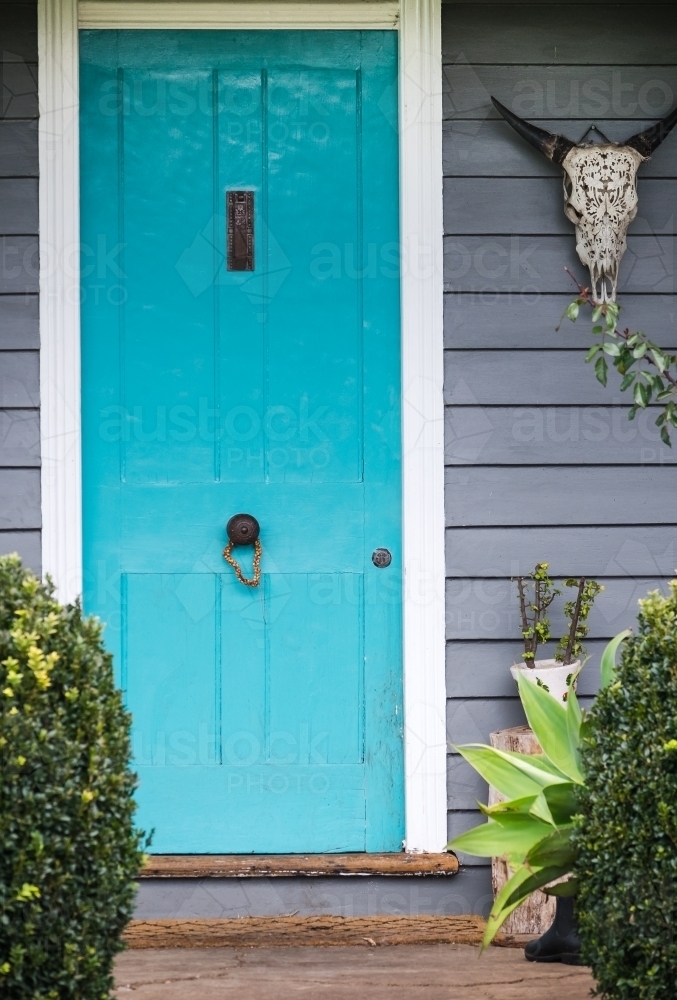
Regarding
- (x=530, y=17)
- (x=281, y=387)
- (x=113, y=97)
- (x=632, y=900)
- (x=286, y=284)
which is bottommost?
(x=632, y=900)

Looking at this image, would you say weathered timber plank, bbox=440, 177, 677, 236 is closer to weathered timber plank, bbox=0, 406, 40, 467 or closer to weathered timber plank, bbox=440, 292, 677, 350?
weathered timber plank, bbox=440, 292, 677, 350

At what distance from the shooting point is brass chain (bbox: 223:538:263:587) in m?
3.41

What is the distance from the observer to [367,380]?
3.46 metres

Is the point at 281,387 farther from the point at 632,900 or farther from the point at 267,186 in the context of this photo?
the point at 632,900

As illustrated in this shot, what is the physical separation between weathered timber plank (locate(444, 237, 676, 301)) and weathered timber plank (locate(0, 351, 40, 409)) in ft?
4.26

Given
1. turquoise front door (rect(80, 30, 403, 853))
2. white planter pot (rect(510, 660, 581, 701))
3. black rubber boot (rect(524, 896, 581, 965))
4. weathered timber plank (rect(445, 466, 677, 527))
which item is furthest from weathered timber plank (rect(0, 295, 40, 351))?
black rubber boot (rect(524, 896, 581, 965))

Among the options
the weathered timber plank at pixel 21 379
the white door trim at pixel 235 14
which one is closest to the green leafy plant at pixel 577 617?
the weathered timber plank at pixel 21 379

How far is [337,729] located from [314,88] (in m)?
2.01

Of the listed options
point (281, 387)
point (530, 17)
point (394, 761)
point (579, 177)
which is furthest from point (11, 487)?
point (530, 17)

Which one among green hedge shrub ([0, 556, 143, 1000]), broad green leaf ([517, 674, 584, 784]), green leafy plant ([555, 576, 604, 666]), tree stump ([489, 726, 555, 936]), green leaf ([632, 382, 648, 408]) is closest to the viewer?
green hedge shrub ([0, 556, 143, 1000])

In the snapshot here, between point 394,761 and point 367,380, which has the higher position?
point 367,380

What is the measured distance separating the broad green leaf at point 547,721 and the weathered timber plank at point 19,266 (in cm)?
195

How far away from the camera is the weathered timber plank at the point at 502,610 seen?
11.2ft

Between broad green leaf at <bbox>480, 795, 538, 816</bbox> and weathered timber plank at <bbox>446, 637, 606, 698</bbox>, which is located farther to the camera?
weathered timber plank at <bbox>446, 637, 606, 698</bbox>
